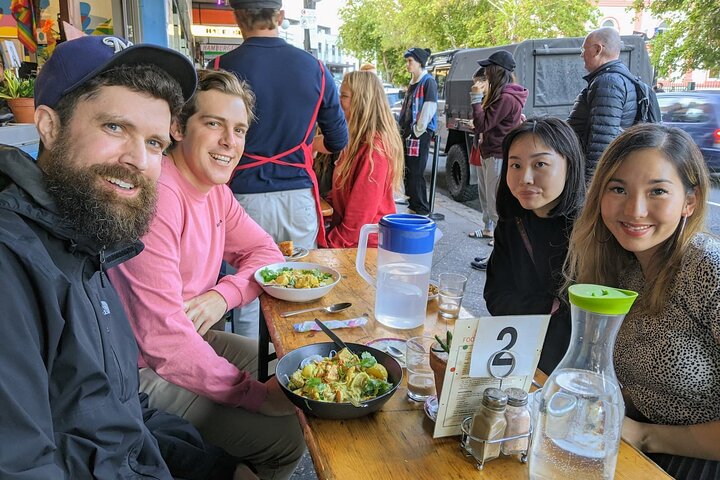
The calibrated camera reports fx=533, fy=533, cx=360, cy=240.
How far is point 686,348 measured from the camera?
1493 mm

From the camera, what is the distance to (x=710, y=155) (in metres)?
8.73

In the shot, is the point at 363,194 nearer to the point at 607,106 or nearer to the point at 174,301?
the point at 174,301

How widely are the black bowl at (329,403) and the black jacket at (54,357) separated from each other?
385 millimetres

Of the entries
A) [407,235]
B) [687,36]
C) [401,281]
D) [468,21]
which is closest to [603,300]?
[407,235]

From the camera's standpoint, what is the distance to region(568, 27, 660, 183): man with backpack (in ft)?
14.7

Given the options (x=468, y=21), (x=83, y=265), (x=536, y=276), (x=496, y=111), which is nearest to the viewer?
(x=83, y=265)

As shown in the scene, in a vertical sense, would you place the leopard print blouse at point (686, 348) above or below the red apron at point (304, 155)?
below

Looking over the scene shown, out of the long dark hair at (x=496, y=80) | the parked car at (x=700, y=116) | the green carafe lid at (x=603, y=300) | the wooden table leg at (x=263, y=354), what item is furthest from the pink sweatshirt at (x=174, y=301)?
the parked car at (x=700, y=116)

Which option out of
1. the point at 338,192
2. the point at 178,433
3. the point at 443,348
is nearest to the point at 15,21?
the point at 338,192

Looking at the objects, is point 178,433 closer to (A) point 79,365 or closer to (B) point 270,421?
(B) point 270,421

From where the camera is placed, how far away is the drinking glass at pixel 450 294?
76.2 inches

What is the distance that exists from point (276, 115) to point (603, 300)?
8.00ft

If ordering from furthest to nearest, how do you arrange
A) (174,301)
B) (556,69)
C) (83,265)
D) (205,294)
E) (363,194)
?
1. (556,69)
2. (363,194)
3. (205,294)
4. (174,301)
5. (83,265)

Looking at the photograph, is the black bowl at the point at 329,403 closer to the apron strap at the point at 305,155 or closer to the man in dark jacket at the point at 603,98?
the apron strap at the point at 305,155
